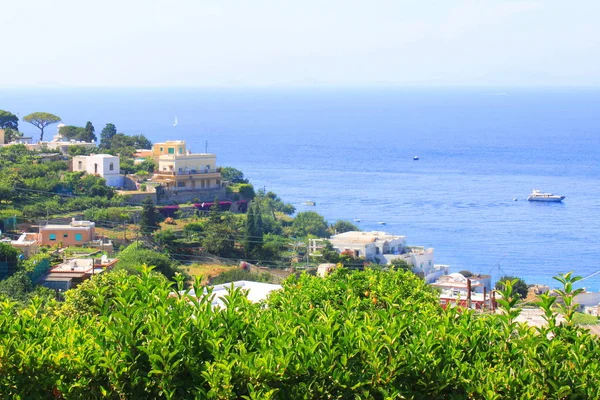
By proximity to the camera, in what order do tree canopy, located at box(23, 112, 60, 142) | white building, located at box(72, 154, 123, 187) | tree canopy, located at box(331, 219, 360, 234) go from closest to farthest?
white building, located at box(72, 154, 123, 187), tree canopy, located at box(331, 219, 360, 234), tree canopy, located at box(23, 112, 60, 142)

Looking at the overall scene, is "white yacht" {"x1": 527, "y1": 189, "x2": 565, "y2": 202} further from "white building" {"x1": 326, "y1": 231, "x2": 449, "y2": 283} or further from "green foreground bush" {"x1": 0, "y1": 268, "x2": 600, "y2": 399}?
"green foreground bush" {"x1": 0, "y1": 268, "x2": 600, "y2": 399}

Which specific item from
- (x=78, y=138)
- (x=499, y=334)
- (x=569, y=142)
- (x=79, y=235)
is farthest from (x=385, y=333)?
(x=569, y=142)

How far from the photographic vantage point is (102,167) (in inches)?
1133

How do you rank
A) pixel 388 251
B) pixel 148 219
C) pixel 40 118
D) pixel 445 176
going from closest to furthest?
1. pixel 148 219
2. pixel 388 251
3. pixel 40 118
4. pixel 445 176

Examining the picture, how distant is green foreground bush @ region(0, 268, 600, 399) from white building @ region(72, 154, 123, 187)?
80.7 ft

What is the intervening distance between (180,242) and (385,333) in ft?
59.7

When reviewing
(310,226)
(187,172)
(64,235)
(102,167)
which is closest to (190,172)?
(187,172)

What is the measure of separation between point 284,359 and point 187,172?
83.4ft

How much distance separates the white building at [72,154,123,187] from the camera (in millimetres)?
28781

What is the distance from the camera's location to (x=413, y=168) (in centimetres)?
5344

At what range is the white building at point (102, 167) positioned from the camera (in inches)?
1133

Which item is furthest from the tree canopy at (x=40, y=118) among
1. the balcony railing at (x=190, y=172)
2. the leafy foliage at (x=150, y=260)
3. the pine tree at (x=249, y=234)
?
the leafy foliage at (x=150, y=260)

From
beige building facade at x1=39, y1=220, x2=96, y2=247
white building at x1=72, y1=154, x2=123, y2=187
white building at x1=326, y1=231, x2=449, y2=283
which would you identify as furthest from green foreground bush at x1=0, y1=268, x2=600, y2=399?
white building at x1=72, y1=154, x2=123, y2=187

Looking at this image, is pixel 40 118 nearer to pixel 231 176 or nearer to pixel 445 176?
pixel 231 176
